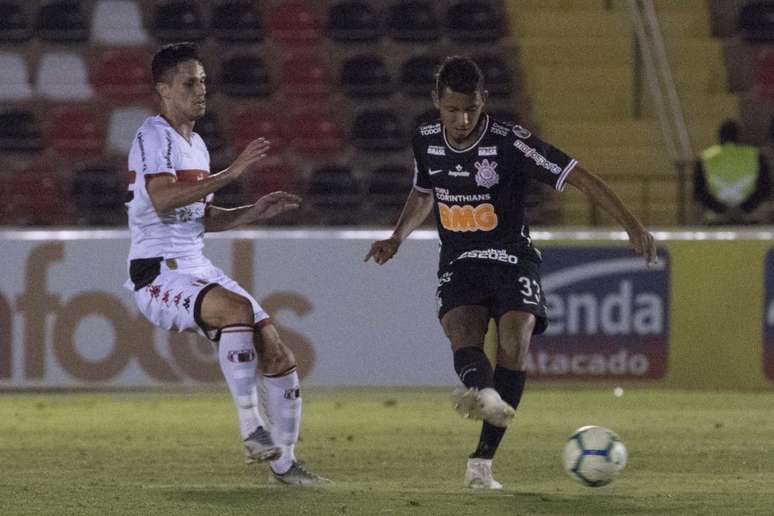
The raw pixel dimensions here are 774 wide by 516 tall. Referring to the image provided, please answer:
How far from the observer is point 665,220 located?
16203mm

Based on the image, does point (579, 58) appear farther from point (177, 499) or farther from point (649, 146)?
point (177, 499)

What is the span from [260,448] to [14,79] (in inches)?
451

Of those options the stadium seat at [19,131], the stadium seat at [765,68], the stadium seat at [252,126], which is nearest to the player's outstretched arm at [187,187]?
the stadium seat at [252,126]

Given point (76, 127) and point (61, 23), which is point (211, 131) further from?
point (61, 23)

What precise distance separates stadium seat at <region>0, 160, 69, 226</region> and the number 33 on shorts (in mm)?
8805

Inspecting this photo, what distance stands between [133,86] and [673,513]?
11920 millimetres

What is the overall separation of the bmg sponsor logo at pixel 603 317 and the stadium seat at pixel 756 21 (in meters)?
5.27

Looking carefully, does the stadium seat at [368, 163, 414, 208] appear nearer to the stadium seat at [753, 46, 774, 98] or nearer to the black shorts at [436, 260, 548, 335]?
the stadium seat at [753, 46, 774, 98]

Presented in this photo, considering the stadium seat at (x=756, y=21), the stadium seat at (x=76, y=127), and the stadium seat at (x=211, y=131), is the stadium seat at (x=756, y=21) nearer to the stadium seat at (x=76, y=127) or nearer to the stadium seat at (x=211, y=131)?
the stadium seat at (x=211, y=131)

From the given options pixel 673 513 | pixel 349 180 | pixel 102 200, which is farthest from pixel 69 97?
pixel 673 513

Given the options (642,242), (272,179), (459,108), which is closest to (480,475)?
(642,242)

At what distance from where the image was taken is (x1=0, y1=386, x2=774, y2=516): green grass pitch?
7.73m

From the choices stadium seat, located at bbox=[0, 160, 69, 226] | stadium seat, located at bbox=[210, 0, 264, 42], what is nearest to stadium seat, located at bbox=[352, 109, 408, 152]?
stadium seat, located at bbox=[210, 0, 264, 42]

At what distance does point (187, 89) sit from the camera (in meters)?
8.27
